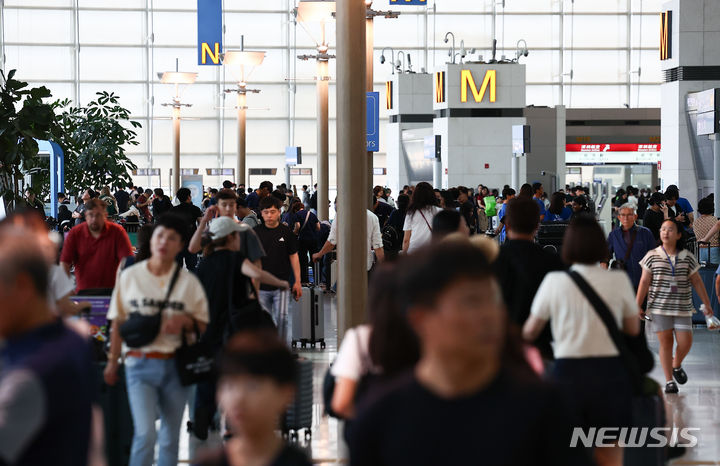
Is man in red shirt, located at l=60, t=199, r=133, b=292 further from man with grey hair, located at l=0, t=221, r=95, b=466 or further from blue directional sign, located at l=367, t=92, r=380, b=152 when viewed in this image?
blue directional sign, located at l=367, t=92, r=380, b=152

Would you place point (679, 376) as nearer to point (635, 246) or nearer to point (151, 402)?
point (635, 246)

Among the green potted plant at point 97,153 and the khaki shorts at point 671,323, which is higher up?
the green potted plant at point 97,153

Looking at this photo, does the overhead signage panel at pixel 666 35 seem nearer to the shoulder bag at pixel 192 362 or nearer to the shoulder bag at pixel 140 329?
the shoulder bag at pixel 192 362

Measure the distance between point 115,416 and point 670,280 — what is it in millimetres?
4823

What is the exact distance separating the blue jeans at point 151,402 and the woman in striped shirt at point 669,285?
175 inches

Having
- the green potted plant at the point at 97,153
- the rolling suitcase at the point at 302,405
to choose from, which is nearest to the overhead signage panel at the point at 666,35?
the green potted plant at the point at 97,153

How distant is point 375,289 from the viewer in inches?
129

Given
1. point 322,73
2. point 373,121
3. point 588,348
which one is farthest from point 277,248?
point 322,73

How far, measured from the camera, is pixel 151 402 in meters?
5.47

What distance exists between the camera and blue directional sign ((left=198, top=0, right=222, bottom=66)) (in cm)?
3062

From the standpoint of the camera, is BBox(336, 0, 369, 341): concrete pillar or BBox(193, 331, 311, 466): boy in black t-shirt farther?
BBox(336, 0, 369, 341): concrete pillar

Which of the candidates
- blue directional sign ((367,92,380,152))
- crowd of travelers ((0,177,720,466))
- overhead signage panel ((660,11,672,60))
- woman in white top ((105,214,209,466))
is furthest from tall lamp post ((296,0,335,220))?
woman in white top ((105,214,209,466))

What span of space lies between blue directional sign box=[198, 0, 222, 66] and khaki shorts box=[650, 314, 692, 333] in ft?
76.6

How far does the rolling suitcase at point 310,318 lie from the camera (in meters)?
11.8
